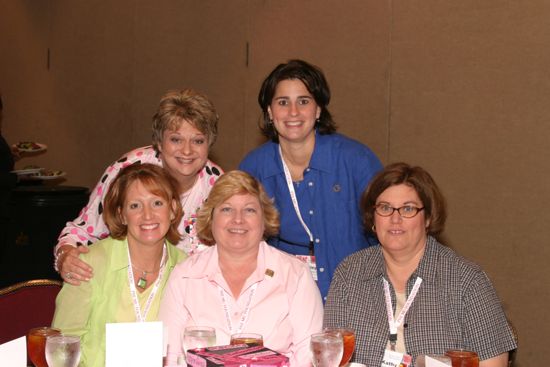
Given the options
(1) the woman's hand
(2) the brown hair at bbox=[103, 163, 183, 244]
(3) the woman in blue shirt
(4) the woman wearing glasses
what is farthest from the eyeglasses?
(1) the woman's hand

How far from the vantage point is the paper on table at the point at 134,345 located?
197cm

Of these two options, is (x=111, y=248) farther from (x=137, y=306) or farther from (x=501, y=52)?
(x=501, y=52)

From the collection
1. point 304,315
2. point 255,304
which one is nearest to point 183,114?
point 255,304

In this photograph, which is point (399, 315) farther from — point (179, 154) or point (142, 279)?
point (179, 154)

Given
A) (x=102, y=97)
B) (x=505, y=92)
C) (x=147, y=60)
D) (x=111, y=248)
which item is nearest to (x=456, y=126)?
(x=505, y=92)

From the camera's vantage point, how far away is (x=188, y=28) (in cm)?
676

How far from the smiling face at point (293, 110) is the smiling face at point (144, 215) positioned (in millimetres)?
741

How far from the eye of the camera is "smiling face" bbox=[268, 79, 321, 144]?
332 centimetres

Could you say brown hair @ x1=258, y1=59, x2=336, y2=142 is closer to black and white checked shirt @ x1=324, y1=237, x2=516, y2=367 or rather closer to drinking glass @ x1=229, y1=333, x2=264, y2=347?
black and white checked shirt @ x1=324, y1=237, x2=516, y2=367

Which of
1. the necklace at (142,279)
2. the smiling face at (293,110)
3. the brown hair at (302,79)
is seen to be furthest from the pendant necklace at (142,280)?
the brown hair at (302,79)

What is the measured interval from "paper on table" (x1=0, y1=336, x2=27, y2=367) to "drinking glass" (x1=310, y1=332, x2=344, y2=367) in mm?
830

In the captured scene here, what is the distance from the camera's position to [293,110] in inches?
131

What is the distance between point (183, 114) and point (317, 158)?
0.68 meters

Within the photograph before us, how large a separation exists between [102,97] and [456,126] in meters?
4.15
